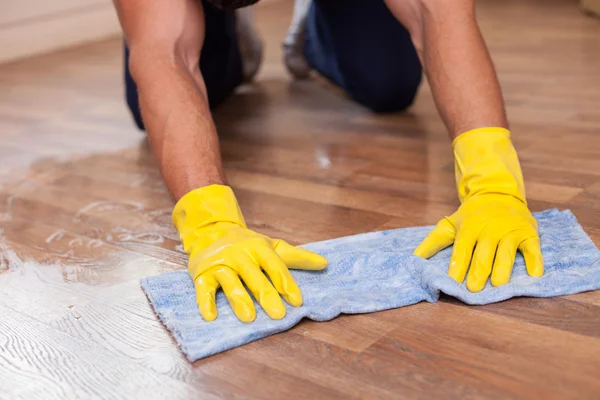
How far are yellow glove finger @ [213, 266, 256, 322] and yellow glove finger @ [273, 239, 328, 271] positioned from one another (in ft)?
0.24

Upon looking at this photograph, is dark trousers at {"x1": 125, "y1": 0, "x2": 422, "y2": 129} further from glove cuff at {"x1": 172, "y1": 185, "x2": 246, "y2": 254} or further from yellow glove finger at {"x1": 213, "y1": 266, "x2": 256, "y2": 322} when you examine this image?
yellow glove finger at {"x1": 213, "y1": 266, "x2": 256, "y2": 322}

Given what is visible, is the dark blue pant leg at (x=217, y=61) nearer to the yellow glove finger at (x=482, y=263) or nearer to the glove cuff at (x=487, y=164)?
the glove cuff at (x=487, y=164)

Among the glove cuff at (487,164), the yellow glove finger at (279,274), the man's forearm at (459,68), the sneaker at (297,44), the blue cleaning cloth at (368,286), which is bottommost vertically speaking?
the sneaker at (297,44)

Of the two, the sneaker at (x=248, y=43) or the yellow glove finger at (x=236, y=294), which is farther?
the sneaker at (x=248, y=43)

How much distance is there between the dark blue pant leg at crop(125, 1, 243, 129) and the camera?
2.00 metres

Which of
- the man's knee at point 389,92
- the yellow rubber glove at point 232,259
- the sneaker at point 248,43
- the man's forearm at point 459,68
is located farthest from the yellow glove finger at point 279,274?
the sneaker at point 248,43

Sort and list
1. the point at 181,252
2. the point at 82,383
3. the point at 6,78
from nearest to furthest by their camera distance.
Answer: the point at 82,383 → the point at 181,252 → the point at 6,78

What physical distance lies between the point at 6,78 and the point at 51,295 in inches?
76.8

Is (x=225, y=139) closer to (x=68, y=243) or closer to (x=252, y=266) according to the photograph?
(x=68, y=243)

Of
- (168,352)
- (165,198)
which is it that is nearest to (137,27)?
(165,198)

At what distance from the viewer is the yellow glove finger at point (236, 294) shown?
948mm

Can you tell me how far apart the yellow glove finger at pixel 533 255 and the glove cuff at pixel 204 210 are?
0.38 m

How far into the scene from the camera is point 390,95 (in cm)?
193

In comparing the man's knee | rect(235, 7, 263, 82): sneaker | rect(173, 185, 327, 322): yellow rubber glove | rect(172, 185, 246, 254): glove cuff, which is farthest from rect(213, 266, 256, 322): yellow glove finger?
rect(235, 7, 263, 82): sneaker
